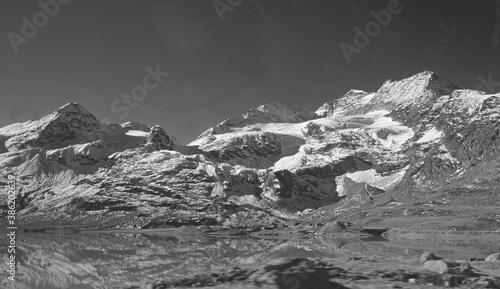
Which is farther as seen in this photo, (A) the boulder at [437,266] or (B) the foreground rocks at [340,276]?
(A) the boulder at [437,266]

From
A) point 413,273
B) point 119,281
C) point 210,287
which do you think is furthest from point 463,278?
point 119,281

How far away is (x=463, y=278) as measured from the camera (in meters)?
15.0

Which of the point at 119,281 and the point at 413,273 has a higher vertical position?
the point at 413,273

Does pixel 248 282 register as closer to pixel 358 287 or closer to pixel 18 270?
pixel 358 287

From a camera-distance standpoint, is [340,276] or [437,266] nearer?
[340,276]

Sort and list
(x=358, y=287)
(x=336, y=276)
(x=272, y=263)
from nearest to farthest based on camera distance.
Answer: (x=358, y=287), (x=336, y=276), (x=272, y=263)

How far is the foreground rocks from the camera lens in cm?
1443

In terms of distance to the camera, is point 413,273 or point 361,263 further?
point 361,263

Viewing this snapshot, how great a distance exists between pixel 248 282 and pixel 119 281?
105ft

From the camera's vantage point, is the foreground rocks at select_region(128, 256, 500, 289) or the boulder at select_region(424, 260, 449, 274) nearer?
the foreground rocks at select_region(128, 256, 500, 289)

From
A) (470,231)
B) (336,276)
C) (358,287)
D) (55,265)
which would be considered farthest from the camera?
(470,231)

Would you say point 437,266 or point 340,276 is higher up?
point 340,276

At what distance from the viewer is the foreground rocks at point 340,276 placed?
1443cm

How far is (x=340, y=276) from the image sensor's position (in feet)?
49.3
